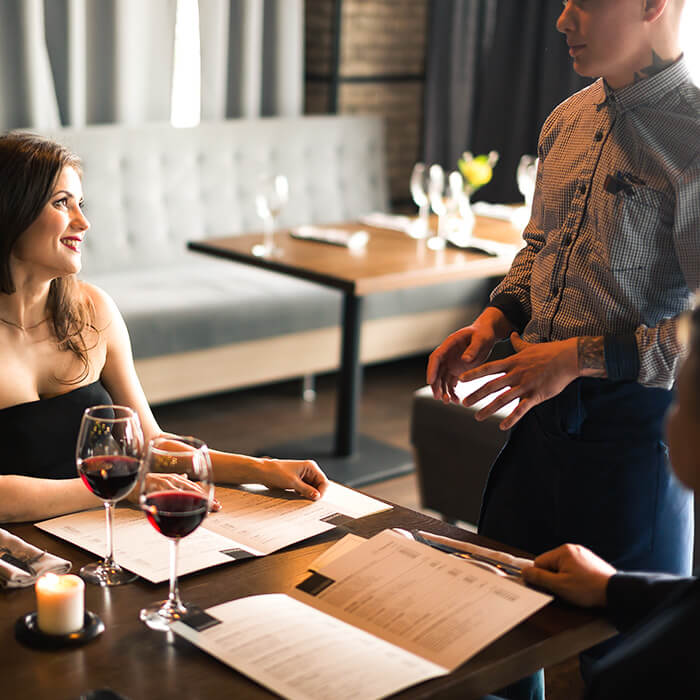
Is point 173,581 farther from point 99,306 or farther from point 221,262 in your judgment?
point 221,262

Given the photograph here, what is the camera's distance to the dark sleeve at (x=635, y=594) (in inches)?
49.1

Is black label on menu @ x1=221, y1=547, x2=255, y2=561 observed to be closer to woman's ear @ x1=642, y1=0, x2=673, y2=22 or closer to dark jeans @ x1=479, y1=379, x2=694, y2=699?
dark jeans @ x1=479, y1=379, x2=694, y2=699

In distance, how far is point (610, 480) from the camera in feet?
5.61

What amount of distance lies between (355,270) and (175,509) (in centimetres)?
224

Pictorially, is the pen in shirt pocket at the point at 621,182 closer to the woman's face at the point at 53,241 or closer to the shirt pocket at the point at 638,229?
the shirt pocket at the point at 638,229

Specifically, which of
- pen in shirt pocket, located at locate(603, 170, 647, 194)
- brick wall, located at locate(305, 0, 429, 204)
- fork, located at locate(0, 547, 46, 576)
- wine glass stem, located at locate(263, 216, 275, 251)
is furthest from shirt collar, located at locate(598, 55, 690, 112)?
brick wall, located at locate(305, 0, 429, 204)

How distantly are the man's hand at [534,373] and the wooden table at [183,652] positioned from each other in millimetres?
413

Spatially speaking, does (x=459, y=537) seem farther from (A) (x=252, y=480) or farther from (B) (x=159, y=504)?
(B) (x=159, y=504)

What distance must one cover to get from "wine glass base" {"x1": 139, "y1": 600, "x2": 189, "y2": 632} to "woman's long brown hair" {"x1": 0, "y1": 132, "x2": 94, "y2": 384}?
0.76 meters

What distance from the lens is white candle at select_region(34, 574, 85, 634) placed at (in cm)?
117

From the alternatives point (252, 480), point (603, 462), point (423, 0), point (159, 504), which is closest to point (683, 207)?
point (603, 462)

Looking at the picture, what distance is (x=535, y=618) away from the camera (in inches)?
49.5

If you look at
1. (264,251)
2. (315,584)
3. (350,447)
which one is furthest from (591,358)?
(350,447)

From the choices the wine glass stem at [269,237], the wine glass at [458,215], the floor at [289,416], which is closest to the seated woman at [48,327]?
the wine glass stem at [269,237]
